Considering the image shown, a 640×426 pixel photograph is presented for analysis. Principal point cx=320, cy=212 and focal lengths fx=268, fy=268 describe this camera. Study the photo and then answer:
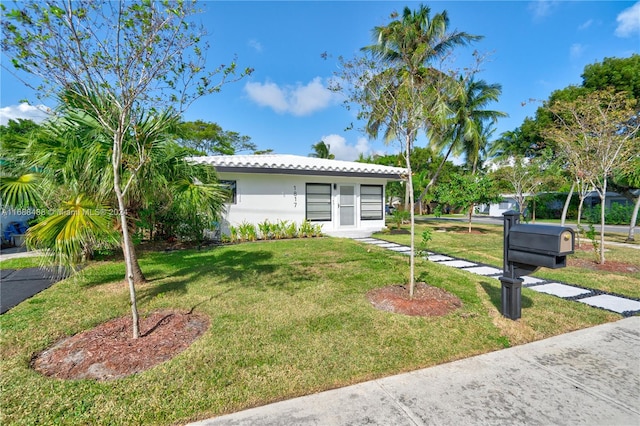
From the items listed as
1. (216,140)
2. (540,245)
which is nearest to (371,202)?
(540,245)

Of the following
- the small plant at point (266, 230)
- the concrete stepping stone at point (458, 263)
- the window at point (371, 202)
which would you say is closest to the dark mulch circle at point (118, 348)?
the concrete stepping stone at point (458, 263)

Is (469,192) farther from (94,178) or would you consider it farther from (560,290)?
(94,178)

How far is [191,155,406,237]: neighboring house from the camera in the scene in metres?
10.2

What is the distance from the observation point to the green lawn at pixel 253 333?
6.93ft

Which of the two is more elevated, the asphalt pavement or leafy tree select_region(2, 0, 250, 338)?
leafy tree select_region(2, 0, 250, 338)

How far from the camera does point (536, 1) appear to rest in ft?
27.0

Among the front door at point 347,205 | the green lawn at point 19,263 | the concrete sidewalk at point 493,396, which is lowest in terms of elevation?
the concrete sidewalk at point 493,396

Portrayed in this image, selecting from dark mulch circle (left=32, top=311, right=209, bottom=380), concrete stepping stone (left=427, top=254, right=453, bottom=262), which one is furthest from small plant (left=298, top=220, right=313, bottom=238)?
dark mulch circle (left=32, top=311, right=209, bottom=380)

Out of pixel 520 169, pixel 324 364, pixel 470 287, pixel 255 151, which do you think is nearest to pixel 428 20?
pixel 520 169

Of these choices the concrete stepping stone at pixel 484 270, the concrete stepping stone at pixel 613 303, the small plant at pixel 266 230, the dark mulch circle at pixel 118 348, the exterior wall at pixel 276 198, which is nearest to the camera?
the dark mulch circle at pixel 118 348

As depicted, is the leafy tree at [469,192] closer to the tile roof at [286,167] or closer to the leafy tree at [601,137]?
the tile roof at [286,167]

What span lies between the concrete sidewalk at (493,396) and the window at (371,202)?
9720 mm

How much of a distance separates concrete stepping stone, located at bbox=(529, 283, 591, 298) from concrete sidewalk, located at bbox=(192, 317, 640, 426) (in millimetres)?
1896

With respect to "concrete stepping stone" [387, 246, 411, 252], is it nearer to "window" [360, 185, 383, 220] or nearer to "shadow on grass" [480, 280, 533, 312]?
"shadow on grass" [480, 280, 533, 312]
